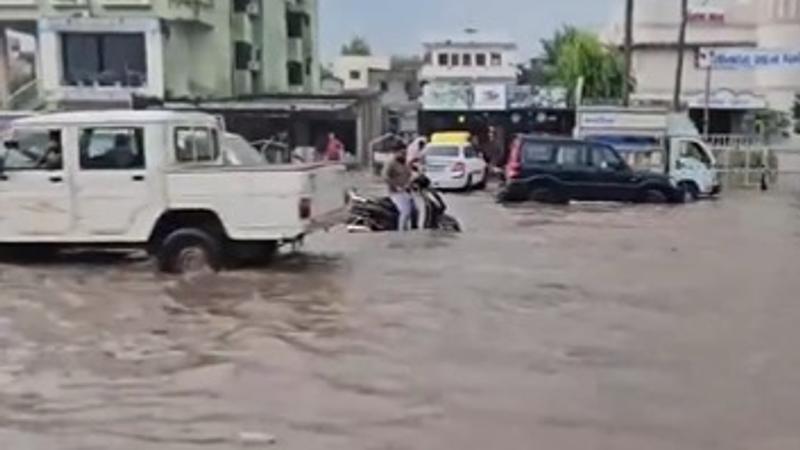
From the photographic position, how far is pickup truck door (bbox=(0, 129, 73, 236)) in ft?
44.8

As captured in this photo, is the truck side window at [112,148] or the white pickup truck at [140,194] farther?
the truck side window at [112,148]

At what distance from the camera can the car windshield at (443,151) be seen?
34.2 m

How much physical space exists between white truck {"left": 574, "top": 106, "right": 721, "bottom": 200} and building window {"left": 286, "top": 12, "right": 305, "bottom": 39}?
31205 millimetres

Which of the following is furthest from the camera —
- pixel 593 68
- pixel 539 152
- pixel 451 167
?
pixel 593 68

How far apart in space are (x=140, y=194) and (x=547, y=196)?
14.6 m

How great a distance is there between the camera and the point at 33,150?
1377 cm

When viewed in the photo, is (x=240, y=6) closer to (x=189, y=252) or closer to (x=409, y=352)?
(x=189, y=252)

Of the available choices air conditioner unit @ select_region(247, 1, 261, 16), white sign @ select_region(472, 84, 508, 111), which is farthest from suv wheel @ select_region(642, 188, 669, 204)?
air conditioner unit @ select_region(247, 1, 261, 16)

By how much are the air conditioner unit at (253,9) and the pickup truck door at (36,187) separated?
4005 centimetres

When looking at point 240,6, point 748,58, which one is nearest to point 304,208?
point 748,58

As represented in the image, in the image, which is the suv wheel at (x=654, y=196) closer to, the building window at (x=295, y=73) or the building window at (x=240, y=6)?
the building window at (x=240, y=6)

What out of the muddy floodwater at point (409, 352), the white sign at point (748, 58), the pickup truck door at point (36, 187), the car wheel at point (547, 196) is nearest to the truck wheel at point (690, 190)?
the car wheel at point (547, 196)

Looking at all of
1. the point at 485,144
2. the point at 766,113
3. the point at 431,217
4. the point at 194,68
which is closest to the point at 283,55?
the point at 194,68

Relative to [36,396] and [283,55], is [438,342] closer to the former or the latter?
[36,396]
